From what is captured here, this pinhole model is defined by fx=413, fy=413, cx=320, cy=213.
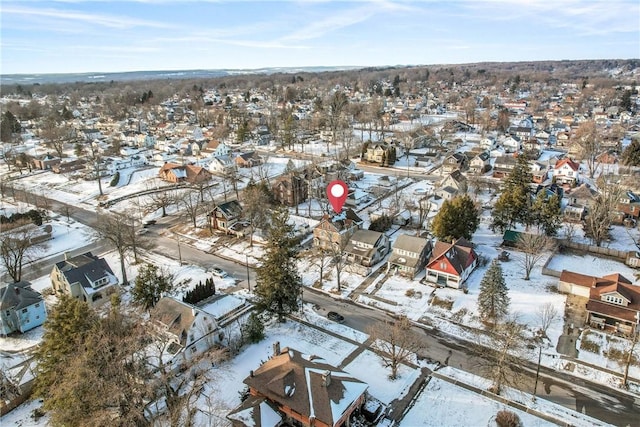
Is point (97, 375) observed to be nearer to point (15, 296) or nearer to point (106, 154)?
→ point (15, 296)

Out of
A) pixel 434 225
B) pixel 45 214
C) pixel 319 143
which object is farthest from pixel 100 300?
pixel 319 143

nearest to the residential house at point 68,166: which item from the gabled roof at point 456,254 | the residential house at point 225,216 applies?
the residential house at point 225,216

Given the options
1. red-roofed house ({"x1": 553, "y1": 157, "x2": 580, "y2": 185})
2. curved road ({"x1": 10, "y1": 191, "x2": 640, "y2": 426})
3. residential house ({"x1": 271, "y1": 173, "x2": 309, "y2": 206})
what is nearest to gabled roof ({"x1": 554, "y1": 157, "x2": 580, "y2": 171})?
red-roofed house ({"x1": 553, "y1": 157, "x2": 580, "y2": 185})

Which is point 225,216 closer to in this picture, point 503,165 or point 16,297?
point 16,297

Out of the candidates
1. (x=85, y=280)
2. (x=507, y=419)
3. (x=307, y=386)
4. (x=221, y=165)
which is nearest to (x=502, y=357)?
(x=507, y=419)

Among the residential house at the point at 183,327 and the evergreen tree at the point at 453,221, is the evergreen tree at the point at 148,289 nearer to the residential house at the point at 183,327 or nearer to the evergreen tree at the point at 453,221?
the residential house at the point at 183,327
